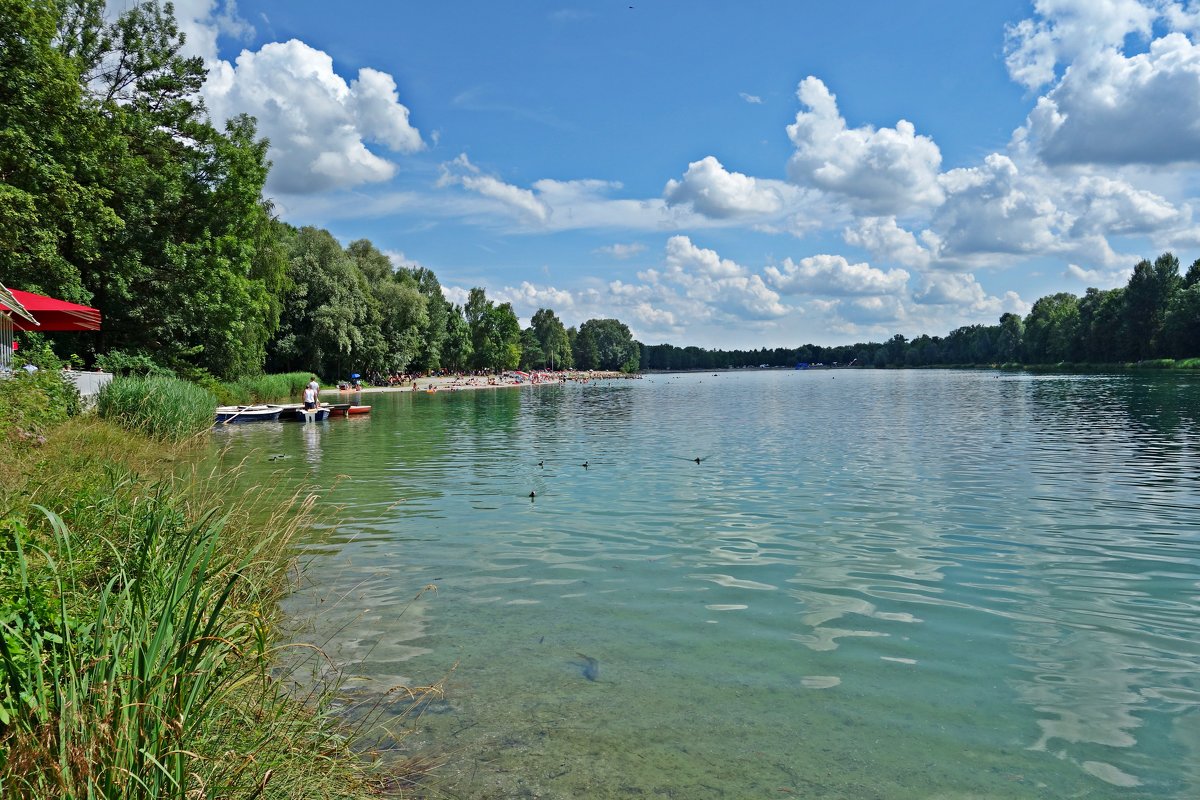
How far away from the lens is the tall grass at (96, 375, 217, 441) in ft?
66.3

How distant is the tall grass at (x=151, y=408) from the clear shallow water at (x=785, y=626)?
451 centimetres

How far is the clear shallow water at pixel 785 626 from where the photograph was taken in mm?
5590

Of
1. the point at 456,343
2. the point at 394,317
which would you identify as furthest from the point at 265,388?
the point at 456,343

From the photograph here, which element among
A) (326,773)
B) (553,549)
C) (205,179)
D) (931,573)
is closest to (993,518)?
(931,573)

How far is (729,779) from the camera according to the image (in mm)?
5352

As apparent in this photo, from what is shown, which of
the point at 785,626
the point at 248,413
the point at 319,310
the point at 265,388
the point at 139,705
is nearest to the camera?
the point at 139,705

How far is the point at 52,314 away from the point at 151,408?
4.82 meters

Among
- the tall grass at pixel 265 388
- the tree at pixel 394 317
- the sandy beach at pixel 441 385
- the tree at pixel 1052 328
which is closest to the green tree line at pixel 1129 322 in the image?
the tree at pixel 1052 328

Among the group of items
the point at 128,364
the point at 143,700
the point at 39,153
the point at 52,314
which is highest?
the point at 39,153

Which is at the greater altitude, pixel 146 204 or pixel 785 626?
pixel 146 204

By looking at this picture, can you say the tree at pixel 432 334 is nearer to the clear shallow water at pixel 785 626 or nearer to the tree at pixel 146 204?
the tree at pixel 146 204

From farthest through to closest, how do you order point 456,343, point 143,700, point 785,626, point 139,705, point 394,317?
point 456,343 < point 394,317 < point 785,626 < point 143,700 < point 139,705

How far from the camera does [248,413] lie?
3791cm

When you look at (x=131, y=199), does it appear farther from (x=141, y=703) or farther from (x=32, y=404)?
(x=141, y=703)
